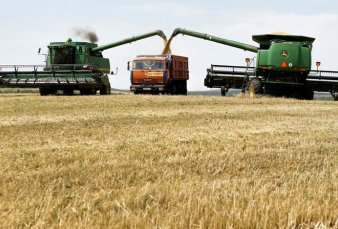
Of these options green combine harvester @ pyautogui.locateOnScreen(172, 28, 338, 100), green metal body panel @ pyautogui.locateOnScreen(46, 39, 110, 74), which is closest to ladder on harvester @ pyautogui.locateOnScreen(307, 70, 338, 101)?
green combine harvester @ pyautogui.locateOnScreen(172, 28, 338, 100)

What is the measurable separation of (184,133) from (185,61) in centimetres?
2671

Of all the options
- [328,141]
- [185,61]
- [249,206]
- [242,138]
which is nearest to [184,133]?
[242,138]

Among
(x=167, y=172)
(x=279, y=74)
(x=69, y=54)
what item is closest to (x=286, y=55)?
(x=279, y=74)

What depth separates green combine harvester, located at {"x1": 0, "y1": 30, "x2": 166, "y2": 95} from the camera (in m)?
29.4

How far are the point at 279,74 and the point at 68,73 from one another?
11.1m

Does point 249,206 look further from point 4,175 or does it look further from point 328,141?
point 328,141

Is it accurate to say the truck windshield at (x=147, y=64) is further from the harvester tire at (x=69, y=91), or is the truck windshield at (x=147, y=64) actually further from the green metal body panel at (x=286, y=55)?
the green metal body panel at (x=286, y=55)

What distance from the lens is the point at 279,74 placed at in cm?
2775

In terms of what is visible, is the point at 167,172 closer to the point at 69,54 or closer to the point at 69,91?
the point at 69,91

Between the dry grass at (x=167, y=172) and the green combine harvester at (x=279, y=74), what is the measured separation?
12820 mm

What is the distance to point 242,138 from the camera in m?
9.97

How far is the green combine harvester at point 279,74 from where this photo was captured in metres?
26.9

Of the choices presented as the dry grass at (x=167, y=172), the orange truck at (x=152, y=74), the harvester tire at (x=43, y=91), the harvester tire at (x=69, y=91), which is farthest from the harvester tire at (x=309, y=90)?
the dry grass at (x=167, y=172)

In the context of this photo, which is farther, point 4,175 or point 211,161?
point 211,161
